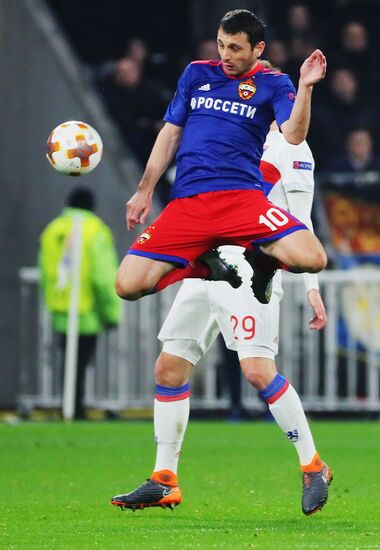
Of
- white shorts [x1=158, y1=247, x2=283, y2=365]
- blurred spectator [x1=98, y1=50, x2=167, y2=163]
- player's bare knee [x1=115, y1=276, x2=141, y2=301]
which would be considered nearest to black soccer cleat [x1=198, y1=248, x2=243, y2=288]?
white shorts [x1=158, y1=247, x2=283, y2=365]

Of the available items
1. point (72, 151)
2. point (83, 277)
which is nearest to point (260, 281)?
point (72, 151)

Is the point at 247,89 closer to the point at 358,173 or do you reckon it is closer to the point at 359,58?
the point at 358,173

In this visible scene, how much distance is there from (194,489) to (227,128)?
2.48 m

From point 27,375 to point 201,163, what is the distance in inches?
380

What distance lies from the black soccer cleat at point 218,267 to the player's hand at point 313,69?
1033 mm

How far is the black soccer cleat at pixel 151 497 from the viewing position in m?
7.75

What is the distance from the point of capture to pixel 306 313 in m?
16.3

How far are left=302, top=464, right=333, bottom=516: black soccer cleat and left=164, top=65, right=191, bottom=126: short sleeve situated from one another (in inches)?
72.8

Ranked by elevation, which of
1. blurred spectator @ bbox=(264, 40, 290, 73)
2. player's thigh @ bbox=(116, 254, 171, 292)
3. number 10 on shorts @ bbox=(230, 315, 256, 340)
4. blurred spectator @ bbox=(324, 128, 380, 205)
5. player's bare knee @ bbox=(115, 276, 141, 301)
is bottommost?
number 10 on shorts @ bbox=(230, 315, 256, 340)

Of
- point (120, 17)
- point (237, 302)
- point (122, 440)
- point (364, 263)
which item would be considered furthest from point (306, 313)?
point (237, 302)

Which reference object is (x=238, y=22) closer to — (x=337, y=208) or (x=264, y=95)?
(x=264, y=95)

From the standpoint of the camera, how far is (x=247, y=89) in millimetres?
7727

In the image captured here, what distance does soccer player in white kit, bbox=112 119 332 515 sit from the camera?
25.6 ft

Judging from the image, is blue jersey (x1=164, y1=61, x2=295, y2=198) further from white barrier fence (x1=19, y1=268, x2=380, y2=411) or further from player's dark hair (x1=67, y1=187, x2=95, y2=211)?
white barrier fence (x1=19, y1=268, x2=380, y2=411)
